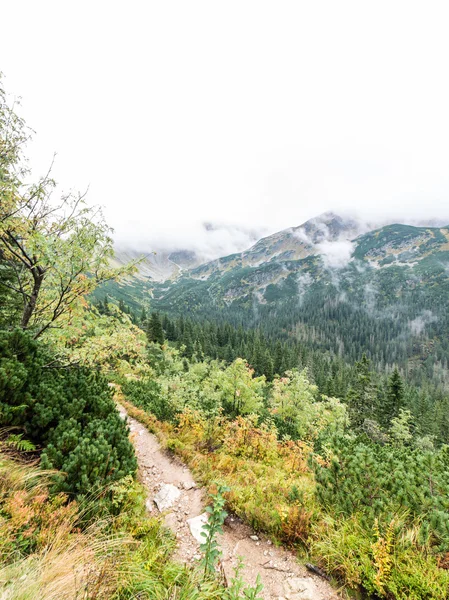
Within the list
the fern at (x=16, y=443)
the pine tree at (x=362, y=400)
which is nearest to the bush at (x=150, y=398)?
the fern at (x=16, y=443)

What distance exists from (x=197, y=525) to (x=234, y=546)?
90 cm

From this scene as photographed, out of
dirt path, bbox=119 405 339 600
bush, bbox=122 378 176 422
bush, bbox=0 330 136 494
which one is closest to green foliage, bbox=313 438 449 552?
dirt path, bbox=119 405 339 600

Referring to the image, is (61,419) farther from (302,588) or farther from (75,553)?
(302,588)

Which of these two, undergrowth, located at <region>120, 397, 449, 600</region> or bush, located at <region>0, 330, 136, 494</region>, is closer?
undergrowth, located at <region>120, 397, 449, 600</region>

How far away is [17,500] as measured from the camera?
352 centimetres

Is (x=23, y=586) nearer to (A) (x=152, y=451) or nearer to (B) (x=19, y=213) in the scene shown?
(A) (x=152, y=451)

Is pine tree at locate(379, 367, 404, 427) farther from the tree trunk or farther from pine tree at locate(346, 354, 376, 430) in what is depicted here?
the tree trunk

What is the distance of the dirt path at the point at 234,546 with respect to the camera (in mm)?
4086

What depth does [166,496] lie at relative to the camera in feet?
20.5

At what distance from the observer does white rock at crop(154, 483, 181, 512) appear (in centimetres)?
599

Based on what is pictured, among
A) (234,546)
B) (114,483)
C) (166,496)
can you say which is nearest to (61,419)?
(114,483)

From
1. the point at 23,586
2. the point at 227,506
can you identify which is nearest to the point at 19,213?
the point at 23,586

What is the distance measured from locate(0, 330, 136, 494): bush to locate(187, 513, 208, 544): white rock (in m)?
1.80

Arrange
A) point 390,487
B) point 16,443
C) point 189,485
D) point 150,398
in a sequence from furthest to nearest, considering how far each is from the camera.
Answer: point 150,398 < point 189,485 < point 390,487 < point 16,443
